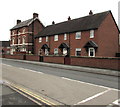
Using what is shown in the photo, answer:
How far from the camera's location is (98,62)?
16.8 metres

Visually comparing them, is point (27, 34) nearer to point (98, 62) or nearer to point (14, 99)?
point (98, 62)

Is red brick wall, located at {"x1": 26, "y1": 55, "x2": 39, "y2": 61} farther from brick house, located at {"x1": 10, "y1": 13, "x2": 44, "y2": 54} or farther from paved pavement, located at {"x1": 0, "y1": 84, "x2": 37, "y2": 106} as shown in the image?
paved pavement, located at {"x1": 0, "y1": 84, "x2": 37, "y2": 106}

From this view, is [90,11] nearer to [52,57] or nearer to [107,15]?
[107,15]

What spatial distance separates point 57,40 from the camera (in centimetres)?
3275

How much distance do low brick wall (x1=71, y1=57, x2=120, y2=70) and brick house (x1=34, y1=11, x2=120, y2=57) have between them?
574 centimetres

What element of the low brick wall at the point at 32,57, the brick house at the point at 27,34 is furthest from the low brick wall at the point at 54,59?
Answer: the brick house at the point at 27,34

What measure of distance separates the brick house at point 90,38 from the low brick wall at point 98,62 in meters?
5.74

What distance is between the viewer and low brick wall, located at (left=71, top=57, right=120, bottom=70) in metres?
15.1

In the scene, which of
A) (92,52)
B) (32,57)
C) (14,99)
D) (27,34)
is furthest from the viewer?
(27,34)

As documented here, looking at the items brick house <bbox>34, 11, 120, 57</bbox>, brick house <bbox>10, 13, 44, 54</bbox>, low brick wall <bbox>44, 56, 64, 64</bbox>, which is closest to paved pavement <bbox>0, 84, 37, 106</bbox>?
low brick wall <bbox>44, 56, 64, 64</bbox>

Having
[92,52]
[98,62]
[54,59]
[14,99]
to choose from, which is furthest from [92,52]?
→ [14,99]

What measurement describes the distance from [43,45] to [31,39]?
24.8 feet

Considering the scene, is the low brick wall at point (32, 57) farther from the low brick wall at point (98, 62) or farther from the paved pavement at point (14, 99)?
the paved pavement at point (14, 99)

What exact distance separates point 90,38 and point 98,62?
9370 millimetres
